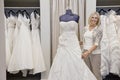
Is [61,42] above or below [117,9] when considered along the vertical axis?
below

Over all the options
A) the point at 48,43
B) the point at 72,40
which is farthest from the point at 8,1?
the point at 72,40

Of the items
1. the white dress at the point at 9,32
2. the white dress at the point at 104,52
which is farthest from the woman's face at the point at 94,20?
the white dress at the point at 9,32

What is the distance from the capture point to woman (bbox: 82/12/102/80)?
2920 millimetres

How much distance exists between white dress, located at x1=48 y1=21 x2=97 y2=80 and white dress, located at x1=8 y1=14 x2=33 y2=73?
0.56 m

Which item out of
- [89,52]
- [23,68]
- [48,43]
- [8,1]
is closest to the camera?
[89,52]

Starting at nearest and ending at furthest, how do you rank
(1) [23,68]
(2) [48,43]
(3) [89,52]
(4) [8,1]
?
(3) [89,52] → (1) [23,68] → (2) [48,43] → (4) [8,1]

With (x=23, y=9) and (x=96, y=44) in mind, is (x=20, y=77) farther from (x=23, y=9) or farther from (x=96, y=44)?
(x=96, y=44)

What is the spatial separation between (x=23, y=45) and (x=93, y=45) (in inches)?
45.5

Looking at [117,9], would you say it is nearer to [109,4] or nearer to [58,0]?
[109,4]

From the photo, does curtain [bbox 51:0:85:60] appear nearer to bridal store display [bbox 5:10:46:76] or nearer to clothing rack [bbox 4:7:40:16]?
bridal store display [bbox 5:10:46:76]

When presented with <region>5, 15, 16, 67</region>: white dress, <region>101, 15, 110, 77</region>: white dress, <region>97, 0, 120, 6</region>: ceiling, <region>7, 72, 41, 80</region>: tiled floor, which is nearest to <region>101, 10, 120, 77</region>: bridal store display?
<region>101, 15, 110, 77</region>: white dress

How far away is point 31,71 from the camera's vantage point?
11.8 feet

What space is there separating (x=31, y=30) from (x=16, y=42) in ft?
1.15

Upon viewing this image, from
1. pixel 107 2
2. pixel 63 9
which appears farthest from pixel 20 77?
pixel 107 2
